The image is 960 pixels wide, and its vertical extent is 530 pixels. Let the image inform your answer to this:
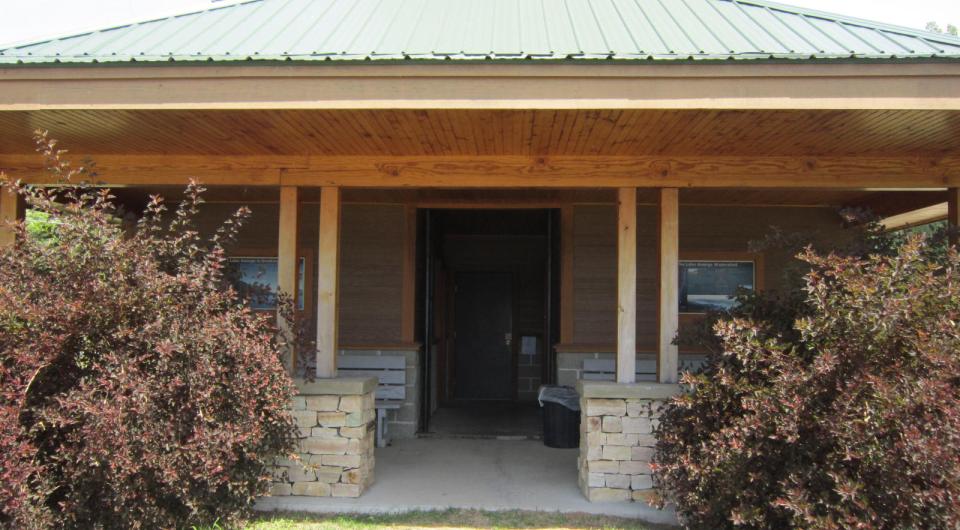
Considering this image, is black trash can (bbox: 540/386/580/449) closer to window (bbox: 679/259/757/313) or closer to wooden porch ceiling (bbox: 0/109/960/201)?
window (bbox: 679/259/757/313)

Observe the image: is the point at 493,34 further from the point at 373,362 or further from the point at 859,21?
the point at 373,362

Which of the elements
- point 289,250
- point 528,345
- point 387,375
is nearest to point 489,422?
point 387,375

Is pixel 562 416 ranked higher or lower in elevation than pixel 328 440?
lower

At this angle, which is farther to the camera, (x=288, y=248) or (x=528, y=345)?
(x=528, y=345)

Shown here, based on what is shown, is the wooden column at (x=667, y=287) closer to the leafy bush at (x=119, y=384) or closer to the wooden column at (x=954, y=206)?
the wooden column at (x=954, y=206)

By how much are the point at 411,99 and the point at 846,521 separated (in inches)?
130

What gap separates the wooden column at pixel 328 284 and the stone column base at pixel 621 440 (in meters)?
2.00

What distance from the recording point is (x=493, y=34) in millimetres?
5219

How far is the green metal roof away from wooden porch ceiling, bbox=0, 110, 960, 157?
361mm

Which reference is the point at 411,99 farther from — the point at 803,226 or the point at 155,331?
the point at 803,226

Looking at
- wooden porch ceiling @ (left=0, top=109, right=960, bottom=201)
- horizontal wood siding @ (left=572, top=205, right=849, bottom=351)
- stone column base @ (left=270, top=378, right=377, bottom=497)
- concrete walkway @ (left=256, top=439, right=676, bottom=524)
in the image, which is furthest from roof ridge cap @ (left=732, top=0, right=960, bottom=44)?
stone column base @ (left=270, top=378, right=377, bottom=497)

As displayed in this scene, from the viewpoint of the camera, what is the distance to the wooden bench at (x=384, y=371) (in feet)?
24.8

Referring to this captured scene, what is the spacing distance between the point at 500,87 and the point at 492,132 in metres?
0.68

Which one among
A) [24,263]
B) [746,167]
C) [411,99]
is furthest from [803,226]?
[24,263]
